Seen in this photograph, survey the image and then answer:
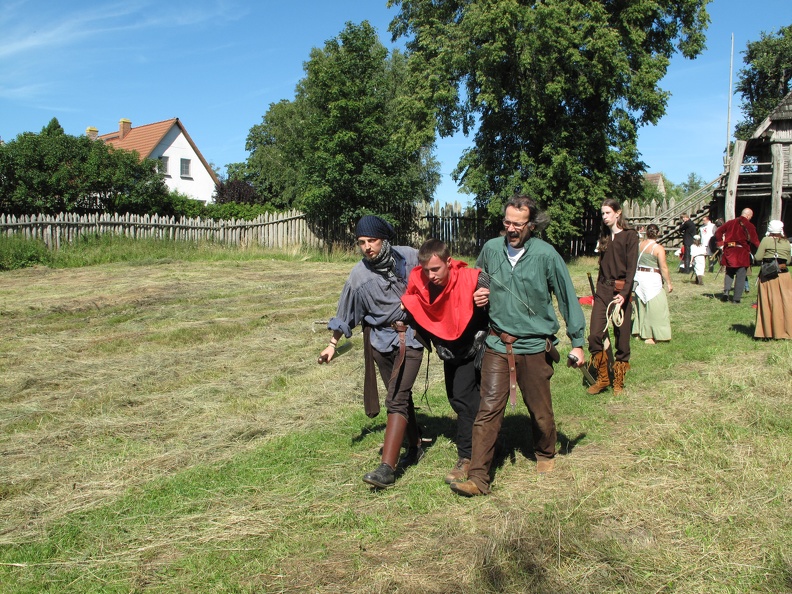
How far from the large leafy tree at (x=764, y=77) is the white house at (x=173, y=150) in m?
35.4

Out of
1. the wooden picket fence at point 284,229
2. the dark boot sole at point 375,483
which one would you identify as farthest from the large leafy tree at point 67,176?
the dark boot sole at point 375,483

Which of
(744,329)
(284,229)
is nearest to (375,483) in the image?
(744,329)

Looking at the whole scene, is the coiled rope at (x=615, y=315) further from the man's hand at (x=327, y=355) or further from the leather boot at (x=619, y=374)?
the man's hand at (x=327, y=355)

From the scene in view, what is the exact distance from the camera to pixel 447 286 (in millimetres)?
4340

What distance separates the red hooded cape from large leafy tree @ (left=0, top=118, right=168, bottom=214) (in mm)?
24082

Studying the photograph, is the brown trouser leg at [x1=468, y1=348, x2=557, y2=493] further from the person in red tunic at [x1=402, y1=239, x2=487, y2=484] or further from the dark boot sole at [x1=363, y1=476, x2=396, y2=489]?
the dark boot sole at [x1=363, y1=476, x2=396, y2=489]

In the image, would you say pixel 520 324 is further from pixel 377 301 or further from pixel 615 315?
pixel 615 315

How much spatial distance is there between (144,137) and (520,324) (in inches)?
1666

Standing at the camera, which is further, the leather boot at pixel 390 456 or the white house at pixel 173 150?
the white house at pixel 173 150

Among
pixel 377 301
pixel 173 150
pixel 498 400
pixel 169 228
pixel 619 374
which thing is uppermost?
pixel 173 150

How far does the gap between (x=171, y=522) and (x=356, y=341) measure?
5812mm

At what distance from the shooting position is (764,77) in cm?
4528

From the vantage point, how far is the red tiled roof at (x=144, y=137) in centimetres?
4075

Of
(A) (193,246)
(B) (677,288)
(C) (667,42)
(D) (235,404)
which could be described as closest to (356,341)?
(D) (235,404)
